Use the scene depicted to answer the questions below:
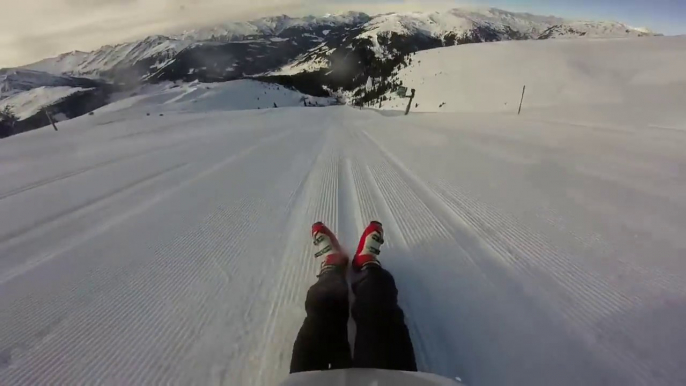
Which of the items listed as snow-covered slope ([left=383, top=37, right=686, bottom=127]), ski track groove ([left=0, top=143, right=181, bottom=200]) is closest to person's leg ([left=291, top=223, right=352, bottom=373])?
ski track groove ([left=0, top=143, right=181, bottom=200])

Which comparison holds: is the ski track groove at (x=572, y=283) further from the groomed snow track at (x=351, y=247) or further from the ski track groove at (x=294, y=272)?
the ski track groove at (x=294, y=272)

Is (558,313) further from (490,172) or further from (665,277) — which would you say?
(490,172)

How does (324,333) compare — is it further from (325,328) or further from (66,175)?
(66,175)

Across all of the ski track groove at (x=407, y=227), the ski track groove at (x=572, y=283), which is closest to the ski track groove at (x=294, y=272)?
the ski track groove at (x=407, y=227)

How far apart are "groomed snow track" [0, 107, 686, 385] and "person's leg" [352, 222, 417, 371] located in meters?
0.28

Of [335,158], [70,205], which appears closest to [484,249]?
[335,158]

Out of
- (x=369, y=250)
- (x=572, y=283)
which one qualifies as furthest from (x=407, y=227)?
(x=572, y=283)

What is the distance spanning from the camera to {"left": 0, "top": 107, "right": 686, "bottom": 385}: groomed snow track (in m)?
2.35

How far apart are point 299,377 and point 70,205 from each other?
5681mm

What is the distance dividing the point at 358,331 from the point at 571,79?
1264 inches

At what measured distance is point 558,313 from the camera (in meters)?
2.70

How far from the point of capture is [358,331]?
2.28 meters

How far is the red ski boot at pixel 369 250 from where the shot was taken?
121 inches

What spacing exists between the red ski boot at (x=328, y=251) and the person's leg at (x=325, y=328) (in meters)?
0.02
